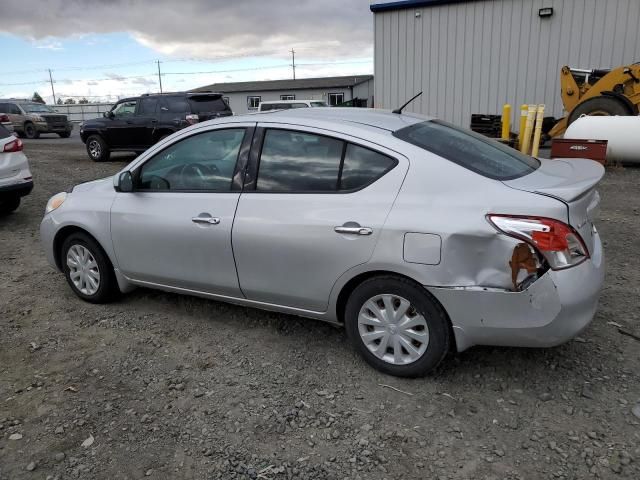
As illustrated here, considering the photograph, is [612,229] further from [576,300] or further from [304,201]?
[304,201]

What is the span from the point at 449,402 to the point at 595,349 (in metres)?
1.17

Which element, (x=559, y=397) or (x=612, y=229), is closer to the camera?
(x=559, y=397)

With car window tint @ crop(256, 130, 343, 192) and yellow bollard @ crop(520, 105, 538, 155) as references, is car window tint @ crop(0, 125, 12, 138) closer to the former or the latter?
car window tint @ crop(256, 130, 343, 192)

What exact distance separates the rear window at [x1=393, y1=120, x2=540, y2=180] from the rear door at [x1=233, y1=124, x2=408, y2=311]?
0.86 feet

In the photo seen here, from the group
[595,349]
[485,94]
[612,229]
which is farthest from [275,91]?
[595,349]

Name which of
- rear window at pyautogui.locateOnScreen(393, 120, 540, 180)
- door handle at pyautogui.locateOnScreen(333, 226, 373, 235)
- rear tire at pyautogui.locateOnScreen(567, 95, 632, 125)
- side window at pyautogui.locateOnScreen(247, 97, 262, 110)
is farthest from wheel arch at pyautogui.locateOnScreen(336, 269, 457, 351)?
side window at pyautogui.locateOnScreen(247, 97, 262, 110)

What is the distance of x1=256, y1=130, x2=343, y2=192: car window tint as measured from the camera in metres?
3.28

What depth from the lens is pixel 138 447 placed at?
2721 mm

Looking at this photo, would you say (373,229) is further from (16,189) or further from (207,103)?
(207,103)

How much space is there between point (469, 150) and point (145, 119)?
39.0 ft

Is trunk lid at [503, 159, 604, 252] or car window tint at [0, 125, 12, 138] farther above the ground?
car window tint at [0, 125, 12, 138]

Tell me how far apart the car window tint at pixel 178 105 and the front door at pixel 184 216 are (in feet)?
31.9

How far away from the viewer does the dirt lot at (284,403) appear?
255cm

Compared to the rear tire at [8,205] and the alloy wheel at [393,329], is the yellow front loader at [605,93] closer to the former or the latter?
the alloy wheel at [393,329]
